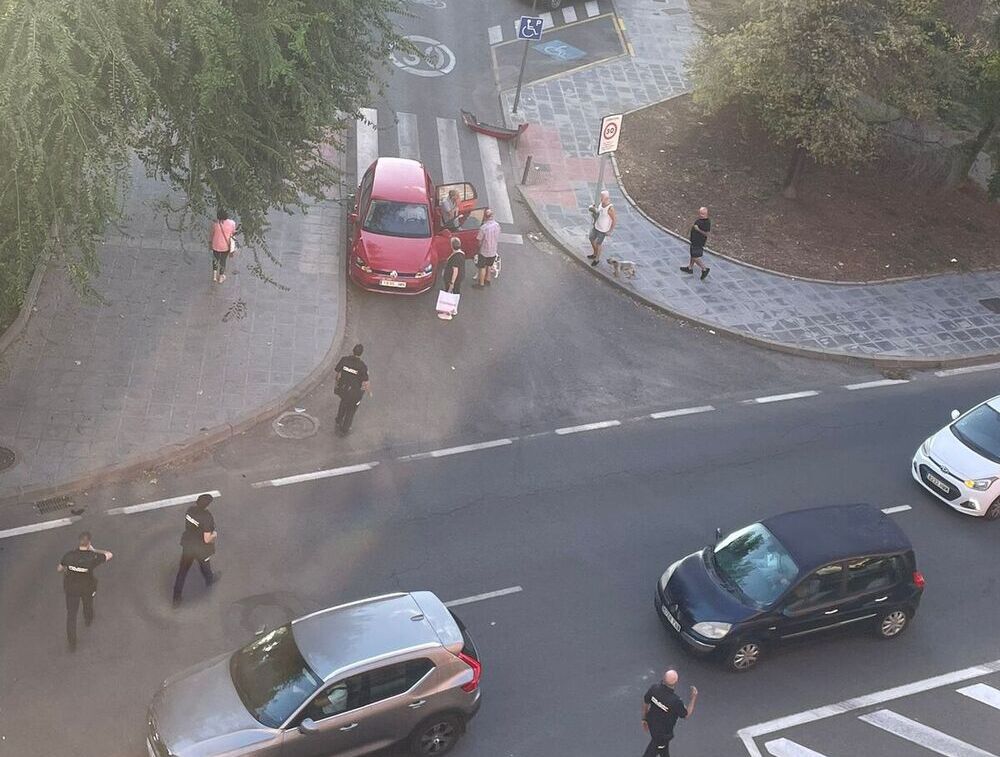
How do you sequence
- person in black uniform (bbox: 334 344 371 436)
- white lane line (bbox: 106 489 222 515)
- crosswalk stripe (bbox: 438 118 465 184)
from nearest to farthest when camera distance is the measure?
white lane line (bbox: 106 489 222 515) < person in black uniform (bbox: 334 344 371 436) < crosswalk stripe (bbox: 438 118 465 184)

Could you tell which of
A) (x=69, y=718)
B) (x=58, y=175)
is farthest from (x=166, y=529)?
(x=58, y=175)

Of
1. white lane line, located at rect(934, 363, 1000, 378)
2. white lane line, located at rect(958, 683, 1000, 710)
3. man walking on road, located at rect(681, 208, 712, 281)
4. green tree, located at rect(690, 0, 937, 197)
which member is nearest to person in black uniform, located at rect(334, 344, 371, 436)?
man walking on road, located at rect(681, 208, 712, 281)

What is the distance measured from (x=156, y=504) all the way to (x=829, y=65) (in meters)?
15.7

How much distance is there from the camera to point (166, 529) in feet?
47.9

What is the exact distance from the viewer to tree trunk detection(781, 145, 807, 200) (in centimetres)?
2550

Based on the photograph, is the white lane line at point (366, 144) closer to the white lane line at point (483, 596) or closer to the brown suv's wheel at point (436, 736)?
the white lane line at point (483, 596)

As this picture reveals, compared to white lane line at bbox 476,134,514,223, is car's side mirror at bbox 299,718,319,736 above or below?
above

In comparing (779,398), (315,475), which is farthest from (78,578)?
(779,398)

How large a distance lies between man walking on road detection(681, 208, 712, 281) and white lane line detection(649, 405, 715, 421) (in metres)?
4.48

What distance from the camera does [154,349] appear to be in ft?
58.6

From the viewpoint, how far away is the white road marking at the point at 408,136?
2559cm

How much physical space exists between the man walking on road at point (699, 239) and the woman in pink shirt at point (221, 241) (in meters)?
8.87

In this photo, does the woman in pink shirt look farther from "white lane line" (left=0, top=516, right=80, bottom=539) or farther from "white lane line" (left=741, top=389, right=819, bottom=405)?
"white lane line" (left=741, top=389, right=819, bottom=405)

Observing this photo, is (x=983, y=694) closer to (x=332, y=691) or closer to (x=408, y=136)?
(x=332, y=691)
